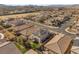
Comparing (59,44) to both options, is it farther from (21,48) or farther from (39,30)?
(21,48)

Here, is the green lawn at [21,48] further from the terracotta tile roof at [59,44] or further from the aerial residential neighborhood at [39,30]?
the terracotta tile roof at [59,44]

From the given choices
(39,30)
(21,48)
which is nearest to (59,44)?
(39,30)

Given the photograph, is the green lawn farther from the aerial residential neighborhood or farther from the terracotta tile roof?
the terracotta tile roof

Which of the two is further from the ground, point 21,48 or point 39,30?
point 39,30


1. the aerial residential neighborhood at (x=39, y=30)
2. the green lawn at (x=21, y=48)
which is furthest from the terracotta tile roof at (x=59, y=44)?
the green lawn at (x=21, y=48)

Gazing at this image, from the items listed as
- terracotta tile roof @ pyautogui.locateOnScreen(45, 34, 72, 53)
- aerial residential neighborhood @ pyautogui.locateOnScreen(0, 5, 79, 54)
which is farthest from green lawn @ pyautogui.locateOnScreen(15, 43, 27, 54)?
terracotta tile roof @ pyautogui.locateOnScreen(45, 34, 72, 53)

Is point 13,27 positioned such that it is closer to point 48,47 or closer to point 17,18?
point 17,18

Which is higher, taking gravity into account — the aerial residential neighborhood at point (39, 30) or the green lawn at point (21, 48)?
the aerial residential neighborhood at point (39, 30)

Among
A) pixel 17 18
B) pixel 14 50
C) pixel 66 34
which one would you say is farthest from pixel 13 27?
pixel 66 34
